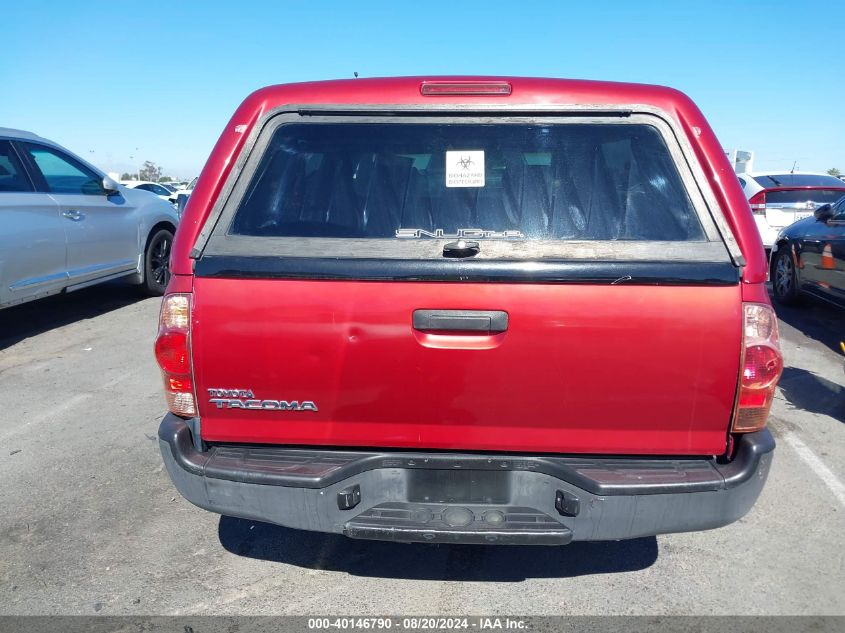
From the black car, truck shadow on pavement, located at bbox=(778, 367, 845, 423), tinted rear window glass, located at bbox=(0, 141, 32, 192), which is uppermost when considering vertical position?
tinted rear window glass, located at bbox=(0, 141, 32, 192)

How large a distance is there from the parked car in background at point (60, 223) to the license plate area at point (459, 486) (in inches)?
216

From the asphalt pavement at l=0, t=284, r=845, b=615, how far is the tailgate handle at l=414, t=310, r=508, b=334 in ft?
4.09

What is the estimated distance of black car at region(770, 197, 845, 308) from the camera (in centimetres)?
688

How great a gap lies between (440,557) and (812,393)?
3.87 m

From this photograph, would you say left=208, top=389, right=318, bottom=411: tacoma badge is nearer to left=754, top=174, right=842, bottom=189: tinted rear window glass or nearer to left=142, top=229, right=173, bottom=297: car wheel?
left=142, top=229, right=173, bottom=297: car wheel

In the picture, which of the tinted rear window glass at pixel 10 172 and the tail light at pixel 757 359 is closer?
the tail light at pixel 757 359

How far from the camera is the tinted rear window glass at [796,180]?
11961 millimetres

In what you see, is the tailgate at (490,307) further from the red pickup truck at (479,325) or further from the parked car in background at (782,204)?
the parked car in background at (782,204)

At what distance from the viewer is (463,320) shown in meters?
2.43

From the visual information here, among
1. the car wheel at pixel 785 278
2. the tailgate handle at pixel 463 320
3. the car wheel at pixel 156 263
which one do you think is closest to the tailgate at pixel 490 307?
the tailgate handle at pixel 463 320

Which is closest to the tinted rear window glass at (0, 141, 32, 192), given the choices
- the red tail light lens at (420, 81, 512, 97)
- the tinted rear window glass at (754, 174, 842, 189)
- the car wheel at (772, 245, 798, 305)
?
the red tail light lens at (420, 81, 512, 97)

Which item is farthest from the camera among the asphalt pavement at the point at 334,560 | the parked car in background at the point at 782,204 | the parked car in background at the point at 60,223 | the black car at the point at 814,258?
the parked car in background at the point at 782,204

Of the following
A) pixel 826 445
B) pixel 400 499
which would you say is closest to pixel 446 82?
pixel 400 499

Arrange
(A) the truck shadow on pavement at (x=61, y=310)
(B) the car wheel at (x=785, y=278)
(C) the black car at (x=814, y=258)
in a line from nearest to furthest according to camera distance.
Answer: (C) the black car at (x=814, y=258), (A) the truck shadow on pavement at (x=61, y=310), (B) the car wheel at (x=785, y=278)
